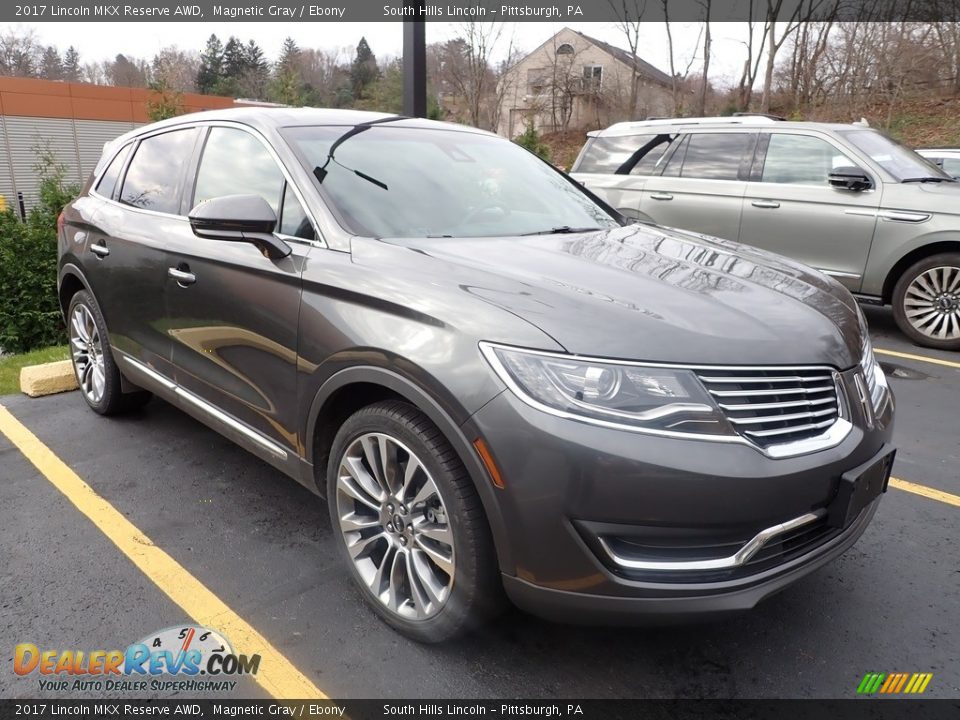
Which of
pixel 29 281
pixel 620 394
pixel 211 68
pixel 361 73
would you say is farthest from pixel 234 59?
pixel 620 394

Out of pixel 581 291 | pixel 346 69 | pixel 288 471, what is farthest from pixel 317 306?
pixel 346 69

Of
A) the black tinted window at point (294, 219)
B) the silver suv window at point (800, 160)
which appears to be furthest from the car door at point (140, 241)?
the silver suv window at point (800, 160)

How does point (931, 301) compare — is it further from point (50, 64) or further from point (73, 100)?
point (50, 64)

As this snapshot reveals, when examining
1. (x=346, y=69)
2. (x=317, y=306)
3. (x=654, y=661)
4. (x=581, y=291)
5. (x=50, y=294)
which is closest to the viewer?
(x=581, y=291)

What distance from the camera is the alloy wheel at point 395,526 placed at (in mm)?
2209

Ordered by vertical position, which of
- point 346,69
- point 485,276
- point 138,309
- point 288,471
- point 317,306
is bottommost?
point 288,471

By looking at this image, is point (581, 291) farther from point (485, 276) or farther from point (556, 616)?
point (556, 616)

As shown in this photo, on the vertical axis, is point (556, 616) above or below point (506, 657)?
above

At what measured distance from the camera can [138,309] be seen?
3668 millimetres

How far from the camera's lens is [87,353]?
14.9 feet

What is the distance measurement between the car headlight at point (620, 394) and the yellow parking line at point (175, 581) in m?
1.18

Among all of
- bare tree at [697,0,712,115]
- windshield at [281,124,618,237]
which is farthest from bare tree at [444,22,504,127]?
windshield at [281,124,618,237]

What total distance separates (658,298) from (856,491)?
31.3 inches

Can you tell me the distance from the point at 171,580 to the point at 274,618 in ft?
1.71
